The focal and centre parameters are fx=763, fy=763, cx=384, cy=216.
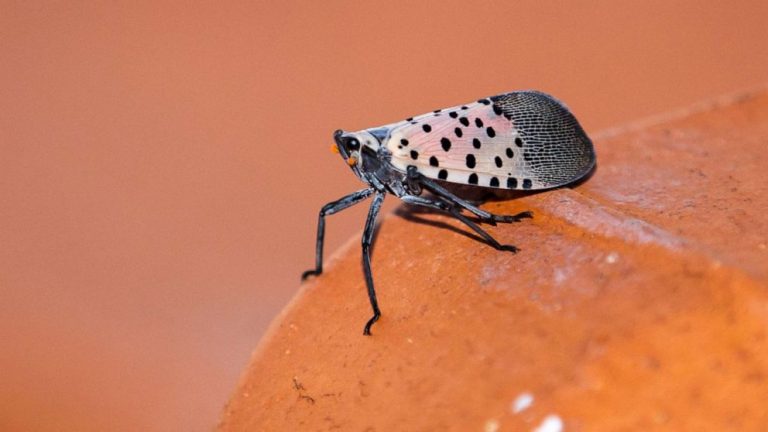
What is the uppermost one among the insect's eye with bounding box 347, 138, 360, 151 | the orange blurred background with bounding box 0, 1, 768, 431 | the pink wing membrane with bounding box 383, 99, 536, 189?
the insect's eye with bounding box 347, 138, 360, 151

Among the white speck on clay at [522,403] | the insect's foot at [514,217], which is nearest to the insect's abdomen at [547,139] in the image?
the insect's foot at [514,217]

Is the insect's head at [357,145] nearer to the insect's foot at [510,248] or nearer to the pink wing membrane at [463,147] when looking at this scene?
the pink wing membrane at [463,147]

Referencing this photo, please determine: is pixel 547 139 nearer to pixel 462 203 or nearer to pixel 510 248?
pixel 462 203

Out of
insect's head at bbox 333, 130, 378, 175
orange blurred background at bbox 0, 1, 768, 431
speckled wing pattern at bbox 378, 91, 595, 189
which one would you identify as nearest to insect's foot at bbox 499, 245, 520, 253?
speckled wing pattern at bbox 378, 91, 595, 189

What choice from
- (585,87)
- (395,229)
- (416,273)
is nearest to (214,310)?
(395,229)

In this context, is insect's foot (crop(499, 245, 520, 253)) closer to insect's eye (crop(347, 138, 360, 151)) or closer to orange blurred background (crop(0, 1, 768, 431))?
insect's eye (crop(347, 138, 360, 151))
